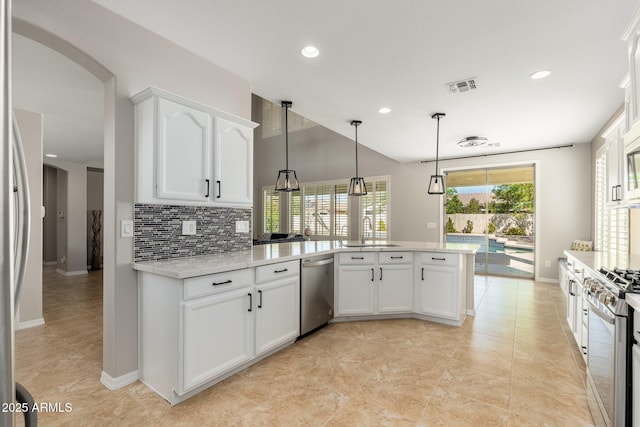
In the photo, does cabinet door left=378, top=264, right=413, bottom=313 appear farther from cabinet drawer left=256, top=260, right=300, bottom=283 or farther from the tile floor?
cabinet drawer left=256, top=260, right=300, bottom=283

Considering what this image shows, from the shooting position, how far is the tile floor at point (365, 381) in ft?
5.94

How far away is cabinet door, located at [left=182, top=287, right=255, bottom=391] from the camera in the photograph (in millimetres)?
1894

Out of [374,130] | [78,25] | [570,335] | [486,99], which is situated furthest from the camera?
[374,130]

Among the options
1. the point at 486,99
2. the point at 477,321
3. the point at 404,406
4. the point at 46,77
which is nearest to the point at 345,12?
the point at 486,99

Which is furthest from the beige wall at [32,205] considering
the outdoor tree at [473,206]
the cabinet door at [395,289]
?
the outdoor tree at [473,206]

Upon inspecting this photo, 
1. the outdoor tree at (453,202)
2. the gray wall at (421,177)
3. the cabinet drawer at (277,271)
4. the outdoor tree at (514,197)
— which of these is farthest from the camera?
the outdoor tree at (453,202)

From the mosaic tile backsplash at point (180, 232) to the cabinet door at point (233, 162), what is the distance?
189mm

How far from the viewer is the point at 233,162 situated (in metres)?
2.68

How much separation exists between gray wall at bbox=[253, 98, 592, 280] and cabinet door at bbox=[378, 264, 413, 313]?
3.38 metres

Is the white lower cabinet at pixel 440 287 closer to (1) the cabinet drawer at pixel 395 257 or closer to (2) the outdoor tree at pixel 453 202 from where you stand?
(1) the cabinet drawer at pixel 395 257

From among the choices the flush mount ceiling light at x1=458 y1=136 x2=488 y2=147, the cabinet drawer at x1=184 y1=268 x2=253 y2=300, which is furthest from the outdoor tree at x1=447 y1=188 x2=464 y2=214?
the cabinet drawer at x1=184 y1=268 x2=253 y2=300

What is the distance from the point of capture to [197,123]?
2395mm

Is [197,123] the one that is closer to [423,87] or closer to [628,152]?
[423,87]

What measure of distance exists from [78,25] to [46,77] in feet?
4.55
